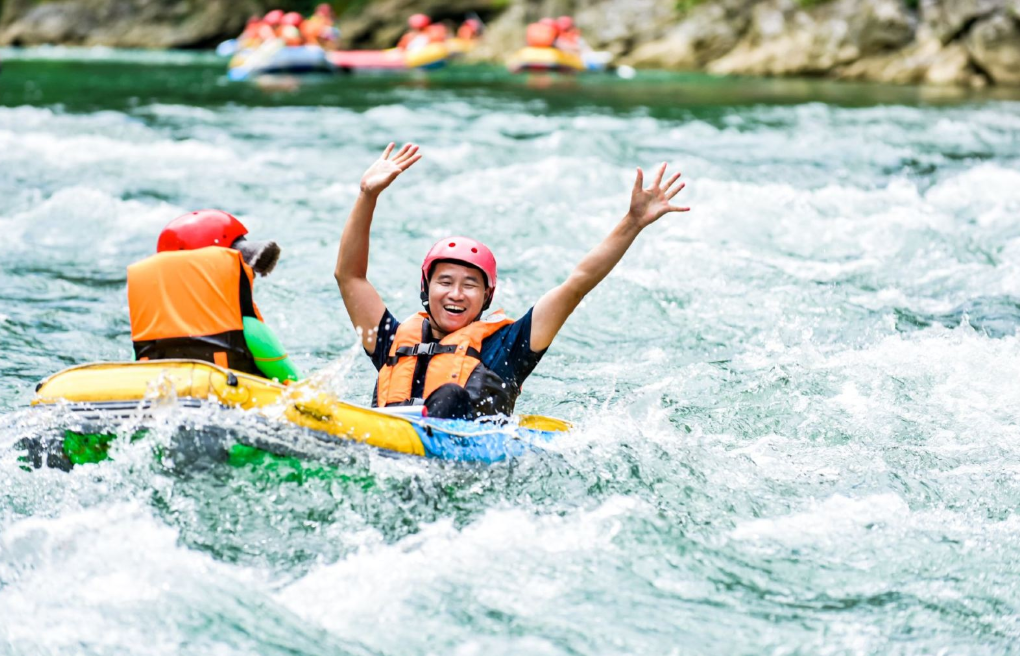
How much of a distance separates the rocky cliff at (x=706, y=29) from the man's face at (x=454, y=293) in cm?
2052

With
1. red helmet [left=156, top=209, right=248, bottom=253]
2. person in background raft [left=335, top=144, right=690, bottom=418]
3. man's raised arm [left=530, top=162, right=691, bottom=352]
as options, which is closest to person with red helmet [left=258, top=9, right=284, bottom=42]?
red helmet [left=156, top=209, right=248, bottom=253]

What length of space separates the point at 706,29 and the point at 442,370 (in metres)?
25.6

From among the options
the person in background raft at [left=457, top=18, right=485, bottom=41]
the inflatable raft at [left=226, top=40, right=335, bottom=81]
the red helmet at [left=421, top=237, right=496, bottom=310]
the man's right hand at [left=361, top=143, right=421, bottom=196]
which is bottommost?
the red helmet at [left=421, top=237, right=496, bottom=310]

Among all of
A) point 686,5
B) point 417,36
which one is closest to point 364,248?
point 417,36

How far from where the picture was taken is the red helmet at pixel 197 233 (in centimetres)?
464

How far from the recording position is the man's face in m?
4.75

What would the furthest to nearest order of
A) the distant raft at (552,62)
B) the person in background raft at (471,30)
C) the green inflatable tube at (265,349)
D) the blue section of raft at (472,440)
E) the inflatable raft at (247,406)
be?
the person in background raft at (471,30) → the distant raft at (552,62) → the green inflatable tube at (265,349) → the blue section of raft at (472,440) → the inflatable raft at (247,406)

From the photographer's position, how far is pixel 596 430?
4.78 meters

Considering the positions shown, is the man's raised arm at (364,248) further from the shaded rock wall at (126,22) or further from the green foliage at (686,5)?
the shaded rock wall at (126,22)

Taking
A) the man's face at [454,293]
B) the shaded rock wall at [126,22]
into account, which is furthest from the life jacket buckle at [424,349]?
the shaded rock wall at [126,22]

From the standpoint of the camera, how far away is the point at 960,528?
4.16m

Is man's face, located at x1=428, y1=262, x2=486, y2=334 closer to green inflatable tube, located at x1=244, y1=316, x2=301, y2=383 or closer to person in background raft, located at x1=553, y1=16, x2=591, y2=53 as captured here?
green inflatable tube, located at x1=244, y1=316, x2=301, y2=383

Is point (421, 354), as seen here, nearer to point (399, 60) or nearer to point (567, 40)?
point (399, 60)

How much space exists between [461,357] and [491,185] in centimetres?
616
